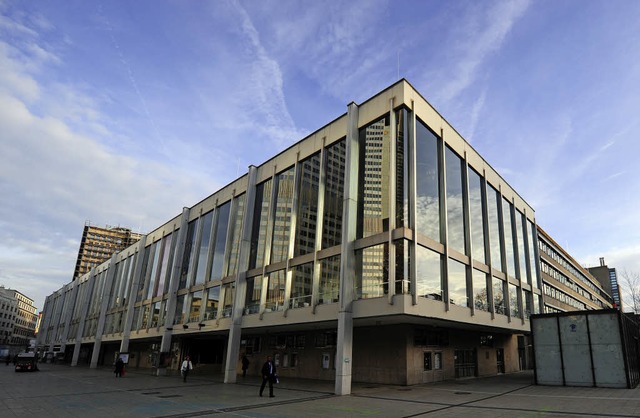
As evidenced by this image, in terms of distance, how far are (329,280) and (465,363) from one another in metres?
14.3

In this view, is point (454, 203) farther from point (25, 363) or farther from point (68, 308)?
point (68, 308)

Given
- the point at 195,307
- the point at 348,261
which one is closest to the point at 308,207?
the point at 348,261

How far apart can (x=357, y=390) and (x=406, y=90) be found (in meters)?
17.5

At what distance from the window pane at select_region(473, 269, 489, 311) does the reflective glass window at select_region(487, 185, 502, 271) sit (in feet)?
7.87

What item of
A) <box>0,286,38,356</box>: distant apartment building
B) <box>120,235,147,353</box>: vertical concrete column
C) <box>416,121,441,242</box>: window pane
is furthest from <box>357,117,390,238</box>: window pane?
<box>0,286,38,356</box>: distant apartment building

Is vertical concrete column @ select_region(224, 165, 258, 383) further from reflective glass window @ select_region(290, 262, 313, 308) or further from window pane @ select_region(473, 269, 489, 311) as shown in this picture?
window pane @ select_region(473, 269, 489, 311)

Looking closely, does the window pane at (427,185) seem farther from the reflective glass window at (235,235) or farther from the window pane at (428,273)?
the reflective glass window at (235,235)

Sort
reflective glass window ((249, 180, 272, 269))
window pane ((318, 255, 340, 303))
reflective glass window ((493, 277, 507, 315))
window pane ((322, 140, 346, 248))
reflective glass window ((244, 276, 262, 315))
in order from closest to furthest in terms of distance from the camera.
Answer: window pane ((318, 255, 340, 303)), window pane ((322, 140, 346, 248)), reflective glass window ((493, 277, 507, 315)), reflective glass window ((244, 276, 262, 315)), reflective glass window ((249, 180, 272, 269))

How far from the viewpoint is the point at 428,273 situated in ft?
72.5

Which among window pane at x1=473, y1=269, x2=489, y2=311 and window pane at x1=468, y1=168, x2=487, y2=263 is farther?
window pane at x1=468, y1=168, x2=487, y2=263

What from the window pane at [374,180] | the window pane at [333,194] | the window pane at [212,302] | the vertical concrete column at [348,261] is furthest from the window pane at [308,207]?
the window pane at [212,302]

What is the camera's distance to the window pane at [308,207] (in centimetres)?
2698

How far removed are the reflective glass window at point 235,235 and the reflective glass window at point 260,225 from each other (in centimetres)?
152

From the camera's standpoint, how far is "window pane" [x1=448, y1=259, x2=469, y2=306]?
24.1m
